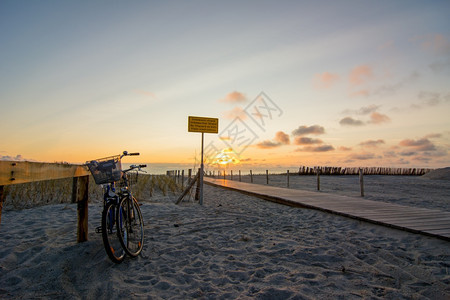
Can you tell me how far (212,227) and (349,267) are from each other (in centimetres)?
280

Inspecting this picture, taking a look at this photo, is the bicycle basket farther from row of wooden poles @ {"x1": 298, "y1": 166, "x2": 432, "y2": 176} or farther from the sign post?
row of wooden poles @ {"x1": 298, "y1": 166, "x2": 432, "y2": 176}

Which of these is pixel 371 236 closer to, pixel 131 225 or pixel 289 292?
pixel 289 292

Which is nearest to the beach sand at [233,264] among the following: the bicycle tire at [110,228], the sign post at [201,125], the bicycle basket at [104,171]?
the bicycle tire at [110,228]

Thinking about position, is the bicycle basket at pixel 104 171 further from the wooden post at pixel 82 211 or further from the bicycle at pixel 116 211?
the wooden post at pixel 82 211

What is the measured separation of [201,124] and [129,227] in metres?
5.63

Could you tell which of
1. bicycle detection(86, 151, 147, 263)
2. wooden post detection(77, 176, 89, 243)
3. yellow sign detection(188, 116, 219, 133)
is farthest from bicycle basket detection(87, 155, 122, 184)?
yellow sign detection(188, 116, 219, 133)

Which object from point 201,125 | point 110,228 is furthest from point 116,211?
point 201,125

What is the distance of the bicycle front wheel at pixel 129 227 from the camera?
3157 millimetres

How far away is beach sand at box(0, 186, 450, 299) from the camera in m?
2.54

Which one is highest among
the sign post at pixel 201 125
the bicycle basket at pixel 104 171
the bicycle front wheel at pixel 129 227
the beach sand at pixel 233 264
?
the sign post at pixel 201 125

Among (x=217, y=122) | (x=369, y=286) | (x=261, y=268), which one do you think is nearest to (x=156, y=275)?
(x=261, y=268)

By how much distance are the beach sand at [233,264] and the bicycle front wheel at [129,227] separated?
16 cm

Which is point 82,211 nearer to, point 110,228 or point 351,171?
point 110,228

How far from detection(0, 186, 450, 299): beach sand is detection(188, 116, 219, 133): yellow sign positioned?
4139mm
